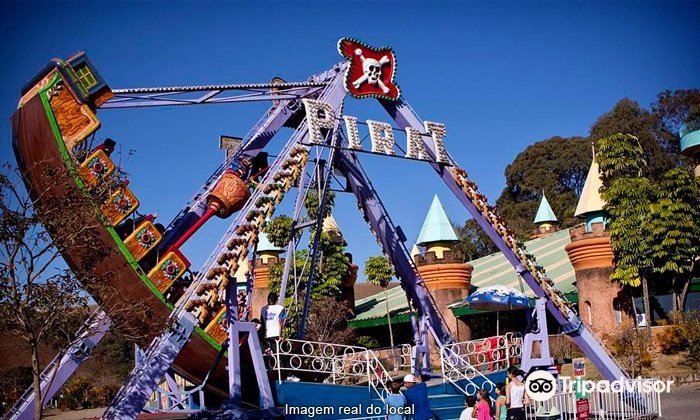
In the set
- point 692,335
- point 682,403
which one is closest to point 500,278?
point 692,335

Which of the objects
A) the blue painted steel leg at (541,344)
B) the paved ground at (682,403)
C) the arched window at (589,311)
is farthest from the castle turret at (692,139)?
the blue painted steel leg at (541,344)

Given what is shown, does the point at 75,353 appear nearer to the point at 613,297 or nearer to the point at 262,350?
the point at 262,350

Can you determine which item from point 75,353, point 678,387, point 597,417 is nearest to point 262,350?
point 75,353

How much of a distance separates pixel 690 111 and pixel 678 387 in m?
37.4

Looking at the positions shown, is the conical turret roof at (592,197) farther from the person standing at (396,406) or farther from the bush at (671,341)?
the person standing at (396,406)

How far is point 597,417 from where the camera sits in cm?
1530

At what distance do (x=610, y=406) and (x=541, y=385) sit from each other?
3.80 meters

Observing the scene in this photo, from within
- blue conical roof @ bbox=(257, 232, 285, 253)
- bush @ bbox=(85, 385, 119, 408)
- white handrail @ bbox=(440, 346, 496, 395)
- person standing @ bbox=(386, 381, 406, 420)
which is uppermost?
blue conical roof @ bbox=(257, 232, 285, 253)

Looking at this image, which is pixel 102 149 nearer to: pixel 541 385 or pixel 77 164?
pixel 77 164

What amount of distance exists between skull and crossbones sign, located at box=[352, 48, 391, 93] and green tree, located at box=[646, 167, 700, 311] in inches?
601

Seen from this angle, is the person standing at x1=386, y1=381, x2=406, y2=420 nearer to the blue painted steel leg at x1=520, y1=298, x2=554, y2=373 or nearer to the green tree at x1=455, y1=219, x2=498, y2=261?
the blue painted steel leg at x1=520, y1=298, x2=554, y2=373

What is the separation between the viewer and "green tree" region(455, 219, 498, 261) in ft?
223

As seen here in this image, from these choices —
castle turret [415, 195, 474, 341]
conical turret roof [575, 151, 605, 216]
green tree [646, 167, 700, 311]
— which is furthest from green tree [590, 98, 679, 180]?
green tree [646, 167, 700, 311]

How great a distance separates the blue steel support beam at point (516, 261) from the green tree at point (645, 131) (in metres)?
38.0
